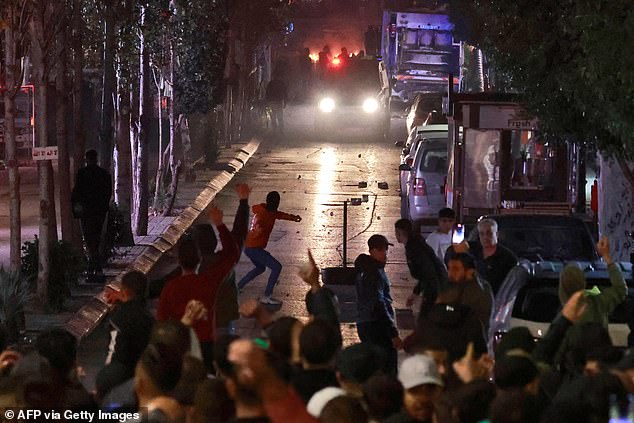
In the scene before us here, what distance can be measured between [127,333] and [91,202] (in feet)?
34.5

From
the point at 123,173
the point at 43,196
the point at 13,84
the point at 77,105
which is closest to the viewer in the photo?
the point at 13,84

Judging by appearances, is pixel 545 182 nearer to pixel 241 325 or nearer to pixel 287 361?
pixel 241 325

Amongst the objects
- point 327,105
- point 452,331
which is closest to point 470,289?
point 452,331

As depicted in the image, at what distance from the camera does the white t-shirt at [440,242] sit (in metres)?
15.5

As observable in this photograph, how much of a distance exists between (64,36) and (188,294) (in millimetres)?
→ 8881

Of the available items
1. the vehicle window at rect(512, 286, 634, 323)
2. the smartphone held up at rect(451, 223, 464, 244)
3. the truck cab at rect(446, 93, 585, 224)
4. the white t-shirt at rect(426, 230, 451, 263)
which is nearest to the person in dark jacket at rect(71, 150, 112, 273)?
the smartphone held up at rect(451, 223, 464, 244)

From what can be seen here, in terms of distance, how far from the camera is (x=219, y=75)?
33.1 m

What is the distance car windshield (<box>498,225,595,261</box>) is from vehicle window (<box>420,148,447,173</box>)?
8.88 meters

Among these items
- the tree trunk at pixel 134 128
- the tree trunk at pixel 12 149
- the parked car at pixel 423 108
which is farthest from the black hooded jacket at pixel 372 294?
the parked car at pixel 423 108

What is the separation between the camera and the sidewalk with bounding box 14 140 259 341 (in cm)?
1639

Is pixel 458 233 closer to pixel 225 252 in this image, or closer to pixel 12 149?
pixel 12 149

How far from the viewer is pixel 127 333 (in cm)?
863

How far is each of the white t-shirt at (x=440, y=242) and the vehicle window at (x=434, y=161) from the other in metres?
9.56

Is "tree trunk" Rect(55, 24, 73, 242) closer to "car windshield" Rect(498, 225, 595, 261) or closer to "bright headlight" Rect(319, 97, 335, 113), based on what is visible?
"car windshield" Rect(498, 225, 595, 261)
